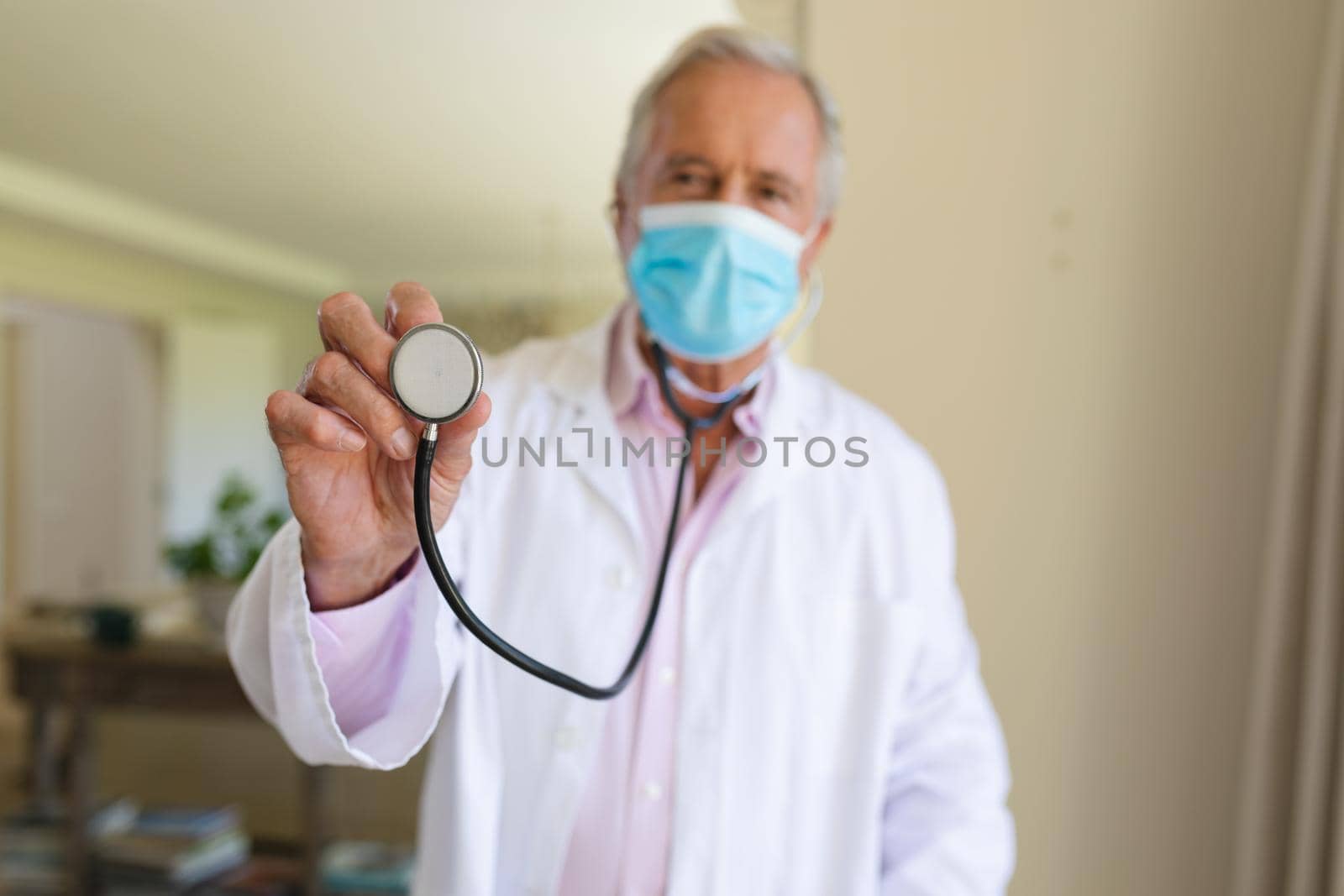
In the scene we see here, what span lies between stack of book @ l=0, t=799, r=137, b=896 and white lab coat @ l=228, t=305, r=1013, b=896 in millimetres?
1939

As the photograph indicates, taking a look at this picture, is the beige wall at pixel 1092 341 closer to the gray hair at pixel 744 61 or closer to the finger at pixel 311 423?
the gray hair at pixel 744 61

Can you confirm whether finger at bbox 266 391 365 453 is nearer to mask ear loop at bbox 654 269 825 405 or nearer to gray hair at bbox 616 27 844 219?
mask ear loop at bbox 654 269 825 405

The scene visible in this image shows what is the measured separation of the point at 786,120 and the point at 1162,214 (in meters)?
0.57

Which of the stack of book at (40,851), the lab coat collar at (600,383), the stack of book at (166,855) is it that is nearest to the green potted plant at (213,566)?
the stack of book at (166,855)

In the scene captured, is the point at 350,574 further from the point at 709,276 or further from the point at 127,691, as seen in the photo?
the point at 127,691

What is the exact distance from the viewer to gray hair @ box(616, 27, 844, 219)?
824 mm

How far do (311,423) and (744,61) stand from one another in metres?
0.59

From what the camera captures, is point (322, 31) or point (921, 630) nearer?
point (921, 630)

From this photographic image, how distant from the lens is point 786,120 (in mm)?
818

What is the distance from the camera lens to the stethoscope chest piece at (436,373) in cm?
37

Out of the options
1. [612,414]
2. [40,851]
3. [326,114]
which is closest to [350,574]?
[612,414]

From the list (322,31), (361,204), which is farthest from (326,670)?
(361,204)

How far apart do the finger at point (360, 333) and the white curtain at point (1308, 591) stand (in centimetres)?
98

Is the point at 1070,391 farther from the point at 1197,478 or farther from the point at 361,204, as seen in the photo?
→ the point at 361,204
